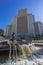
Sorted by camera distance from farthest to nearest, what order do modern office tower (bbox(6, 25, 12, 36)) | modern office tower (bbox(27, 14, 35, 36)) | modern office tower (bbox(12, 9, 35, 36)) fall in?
modern office tower (bbox(12, 9, 35, 36)), modern office tower (bbox(27, 14, 35, 36)), modern office tower (bbox(6, 25, 12, 36))

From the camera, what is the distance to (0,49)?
4105 mm

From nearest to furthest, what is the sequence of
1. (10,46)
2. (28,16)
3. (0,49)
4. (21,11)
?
(0,49) → (10,46) → (28,16) → (21,11)

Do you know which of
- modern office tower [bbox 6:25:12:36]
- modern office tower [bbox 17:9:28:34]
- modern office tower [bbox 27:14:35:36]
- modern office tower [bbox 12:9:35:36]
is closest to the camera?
modern office tower [bbox 6:25:12:36]

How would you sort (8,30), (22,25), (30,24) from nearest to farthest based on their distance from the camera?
1. (30,24)
2. (22,25)
3. (8,30)

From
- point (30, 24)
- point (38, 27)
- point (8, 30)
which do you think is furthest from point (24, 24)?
point (8, 30)

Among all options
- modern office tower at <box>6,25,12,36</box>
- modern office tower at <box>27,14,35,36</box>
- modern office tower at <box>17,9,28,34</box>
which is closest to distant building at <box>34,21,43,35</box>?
modern office tower at <box>27,14,35,36</box>

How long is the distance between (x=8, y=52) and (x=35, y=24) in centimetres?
1806

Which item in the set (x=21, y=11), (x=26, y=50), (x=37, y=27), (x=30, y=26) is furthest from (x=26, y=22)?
(x=26, y=50)

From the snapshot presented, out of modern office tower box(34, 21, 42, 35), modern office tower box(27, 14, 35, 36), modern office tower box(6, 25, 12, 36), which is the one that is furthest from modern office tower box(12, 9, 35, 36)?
modern office tower box(6, 25, 12, 36)

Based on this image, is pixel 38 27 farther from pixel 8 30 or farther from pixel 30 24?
pixel 8 30

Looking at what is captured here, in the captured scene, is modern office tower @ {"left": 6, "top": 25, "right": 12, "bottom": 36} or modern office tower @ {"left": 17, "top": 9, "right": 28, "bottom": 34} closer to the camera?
modern office tower @ {"left": 6, "top": 25, "right": 12, "bottom": 36}

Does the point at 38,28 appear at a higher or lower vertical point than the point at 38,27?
lower

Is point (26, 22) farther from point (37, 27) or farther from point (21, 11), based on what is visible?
point (21, 11)

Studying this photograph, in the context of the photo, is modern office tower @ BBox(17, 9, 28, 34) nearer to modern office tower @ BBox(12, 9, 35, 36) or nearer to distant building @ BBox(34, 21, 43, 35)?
modern office tower @ BBox(12, 9, 35, 36)
